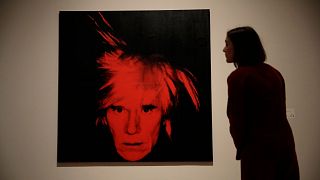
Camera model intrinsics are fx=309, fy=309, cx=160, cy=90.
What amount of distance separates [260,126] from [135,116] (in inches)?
46.1

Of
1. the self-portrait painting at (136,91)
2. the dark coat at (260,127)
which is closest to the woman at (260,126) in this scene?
the dark coat at (260,127)

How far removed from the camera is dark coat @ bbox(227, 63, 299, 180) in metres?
1.42

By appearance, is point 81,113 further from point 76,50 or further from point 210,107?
point 210,107

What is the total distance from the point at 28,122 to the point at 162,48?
1221mm

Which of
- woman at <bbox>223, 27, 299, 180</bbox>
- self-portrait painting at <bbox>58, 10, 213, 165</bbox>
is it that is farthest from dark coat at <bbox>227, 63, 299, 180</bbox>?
self-portrait painting at <bbox>58, 10, 213, 165</bbox>

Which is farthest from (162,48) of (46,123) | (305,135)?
(305,135)

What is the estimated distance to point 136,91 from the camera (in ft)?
7.92

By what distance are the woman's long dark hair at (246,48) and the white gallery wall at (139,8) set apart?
35.5 inches

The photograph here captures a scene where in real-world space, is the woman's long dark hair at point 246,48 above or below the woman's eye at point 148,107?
above

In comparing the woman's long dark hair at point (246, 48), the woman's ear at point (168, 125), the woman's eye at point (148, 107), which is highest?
the woman's long dark hair at point (246, 48)

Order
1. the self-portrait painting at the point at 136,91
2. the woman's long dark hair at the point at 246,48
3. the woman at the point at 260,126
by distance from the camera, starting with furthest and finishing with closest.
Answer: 1. the self-portrait painting at the point at 136,91
2. the woman's long dark hair at the point at 246,48
3. the woman at the point at 260,126

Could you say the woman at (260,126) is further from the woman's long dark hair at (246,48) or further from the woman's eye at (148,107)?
the woman's eye at (148,107)

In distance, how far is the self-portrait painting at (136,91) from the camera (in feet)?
7.84

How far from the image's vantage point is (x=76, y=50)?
2.43 m
